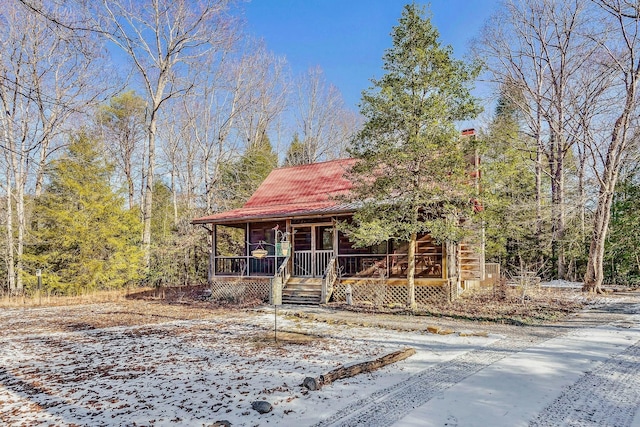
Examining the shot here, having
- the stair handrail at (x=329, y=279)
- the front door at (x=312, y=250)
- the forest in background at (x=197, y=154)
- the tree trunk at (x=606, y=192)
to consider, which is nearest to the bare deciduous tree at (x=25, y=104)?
the forest in background at (x=197, y=154)

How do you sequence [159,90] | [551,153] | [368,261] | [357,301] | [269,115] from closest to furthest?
[357,301]
[368,261]
[159,90]
[551,153]
[269,115]

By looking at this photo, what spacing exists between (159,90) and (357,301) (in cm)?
1531

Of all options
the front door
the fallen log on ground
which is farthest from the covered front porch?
the fallen log on ground

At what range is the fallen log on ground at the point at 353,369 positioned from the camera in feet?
16.5

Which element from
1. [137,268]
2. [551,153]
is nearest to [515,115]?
[551,153]

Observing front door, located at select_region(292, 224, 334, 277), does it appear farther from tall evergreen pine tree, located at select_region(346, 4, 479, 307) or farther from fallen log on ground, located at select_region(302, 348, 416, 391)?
fallen log on ground, located at select_region(302, 348, 416, 391)

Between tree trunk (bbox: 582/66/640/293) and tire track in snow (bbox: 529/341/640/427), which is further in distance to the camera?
tree trunk (bbox: 582/66/640/293)

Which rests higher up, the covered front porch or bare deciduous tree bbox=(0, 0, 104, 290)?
bare deciduous tree bbox=(0, 0, 104, 290)

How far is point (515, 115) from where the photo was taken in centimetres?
3170

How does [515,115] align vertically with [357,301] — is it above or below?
above

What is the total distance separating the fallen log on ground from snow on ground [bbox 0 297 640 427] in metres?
0.10

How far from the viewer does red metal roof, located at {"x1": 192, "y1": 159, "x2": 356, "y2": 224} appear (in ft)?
50.7

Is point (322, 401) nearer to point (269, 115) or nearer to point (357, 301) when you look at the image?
point (357, 301)

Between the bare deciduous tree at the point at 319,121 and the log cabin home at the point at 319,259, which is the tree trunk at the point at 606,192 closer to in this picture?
the log cabin home at the point at 319,259
